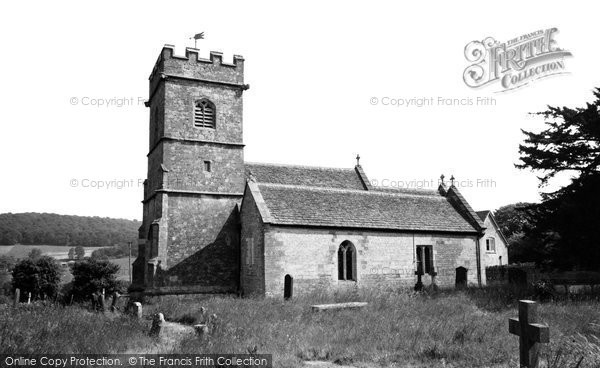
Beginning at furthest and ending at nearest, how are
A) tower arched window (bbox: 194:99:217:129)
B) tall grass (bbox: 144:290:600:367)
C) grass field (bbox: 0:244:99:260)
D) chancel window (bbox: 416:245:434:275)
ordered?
grass field (bbox: 0:244:99:260) < tower arched window (bbox: 194:99:217:129) < chancel window (bbox: 416:245:434:275) < tall grass (bbox: 144:290:600:367)

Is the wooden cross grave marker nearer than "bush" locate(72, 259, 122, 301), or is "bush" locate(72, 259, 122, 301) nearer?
the wooden cross grave marker

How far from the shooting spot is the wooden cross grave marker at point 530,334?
721 cm

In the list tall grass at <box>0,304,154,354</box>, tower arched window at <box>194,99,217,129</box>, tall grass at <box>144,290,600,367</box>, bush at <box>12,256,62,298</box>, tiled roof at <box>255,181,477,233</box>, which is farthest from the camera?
bush at <box>12,256,62,298</box>

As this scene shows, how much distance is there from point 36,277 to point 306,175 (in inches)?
1126

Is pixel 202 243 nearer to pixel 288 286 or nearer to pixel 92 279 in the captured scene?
pixel 288 286

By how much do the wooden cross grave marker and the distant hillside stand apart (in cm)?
10363

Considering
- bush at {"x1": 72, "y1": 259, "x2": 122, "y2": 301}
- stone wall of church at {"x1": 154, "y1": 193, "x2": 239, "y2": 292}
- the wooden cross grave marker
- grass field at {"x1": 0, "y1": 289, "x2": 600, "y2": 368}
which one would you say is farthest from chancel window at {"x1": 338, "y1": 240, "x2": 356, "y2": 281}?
bush at {"x1": 72, "y1": 259, "x2": 122, "y2": 301}

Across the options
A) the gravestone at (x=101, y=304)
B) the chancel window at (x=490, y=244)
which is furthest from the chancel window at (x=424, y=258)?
the chancel window at (x=490, y=244)

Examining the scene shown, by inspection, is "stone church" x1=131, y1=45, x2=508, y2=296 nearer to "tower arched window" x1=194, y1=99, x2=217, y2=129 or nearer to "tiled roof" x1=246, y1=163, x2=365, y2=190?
"tower arched window" x1=194, y1=99, x2=217, y2=129

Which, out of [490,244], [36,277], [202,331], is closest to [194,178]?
[202,331]

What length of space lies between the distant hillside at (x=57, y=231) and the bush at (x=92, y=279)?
66797mm

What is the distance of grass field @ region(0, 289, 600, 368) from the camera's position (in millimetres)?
9227

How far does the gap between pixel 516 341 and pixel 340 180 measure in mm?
19203

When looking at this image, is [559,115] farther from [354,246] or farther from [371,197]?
[354,246]
